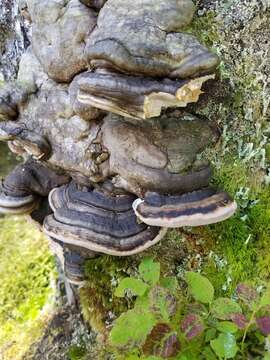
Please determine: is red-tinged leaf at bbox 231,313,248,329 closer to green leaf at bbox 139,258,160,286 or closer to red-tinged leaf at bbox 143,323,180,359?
red-tinged leaf at bbox 143,323,180,359

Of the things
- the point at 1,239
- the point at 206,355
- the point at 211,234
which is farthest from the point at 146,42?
the point at 1,239

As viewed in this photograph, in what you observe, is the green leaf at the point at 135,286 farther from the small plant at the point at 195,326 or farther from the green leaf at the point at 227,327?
the green leaf at the point at 227,327

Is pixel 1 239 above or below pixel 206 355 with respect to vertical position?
below

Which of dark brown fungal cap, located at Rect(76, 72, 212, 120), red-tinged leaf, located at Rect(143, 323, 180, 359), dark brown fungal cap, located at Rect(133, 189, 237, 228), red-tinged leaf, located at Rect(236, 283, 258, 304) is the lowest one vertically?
red-tinged leaf, located at Rect(143, 323, 180, 359)

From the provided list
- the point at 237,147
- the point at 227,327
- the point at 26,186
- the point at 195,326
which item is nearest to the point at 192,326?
the point at 195,326

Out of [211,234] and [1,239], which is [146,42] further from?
[1,239]

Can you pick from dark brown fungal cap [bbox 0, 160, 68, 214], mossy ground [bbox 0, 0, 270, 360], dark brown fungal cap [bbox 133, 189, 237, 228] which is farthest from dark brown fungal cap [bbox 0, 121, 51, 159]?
mossy ground [bbox 0, 0, 270, 360]

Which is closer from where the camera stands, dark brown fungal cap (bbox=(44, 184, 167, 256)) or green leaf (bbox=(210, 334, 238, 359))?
green leaf (bbox=(210, 334, 238, 359))
